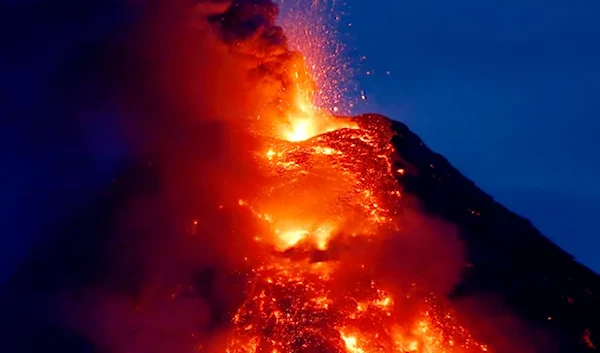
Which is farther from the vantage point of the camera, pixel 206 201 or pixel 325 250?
pixel 206 201

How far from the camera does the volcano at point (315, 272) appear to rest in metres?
8.77

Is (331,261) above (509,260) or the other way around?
the other way around

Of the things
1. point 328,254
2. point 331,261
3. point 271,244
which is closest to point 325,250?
point 328,254

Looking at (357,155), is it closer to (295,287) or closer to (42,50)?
(295,287)

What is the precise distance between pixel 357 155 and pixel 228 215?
2414 millimetres

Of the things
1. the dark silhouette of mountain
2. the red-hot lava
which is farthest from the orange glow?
the dark silhouette of mountain

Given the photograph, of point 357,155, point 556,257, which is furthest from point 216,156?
point 556,257

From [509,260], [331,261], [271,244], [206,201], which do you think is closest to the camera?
[331,261]

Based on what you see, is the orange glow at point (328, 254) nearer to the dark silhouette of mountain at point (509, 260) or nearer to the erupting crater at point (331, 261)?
the erupting crater at point (331, 261)

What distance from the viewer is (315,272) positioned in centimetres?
948

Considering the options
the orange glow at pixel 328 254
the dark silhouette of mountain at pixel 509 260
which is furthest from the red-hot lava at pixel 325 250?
the dark silhouette of mountain at pixel 509 260

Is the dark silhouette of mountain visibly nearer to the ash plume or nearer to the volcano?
the volcano

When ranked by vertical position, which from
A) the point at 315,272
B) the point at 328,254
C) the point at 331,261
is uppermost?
the point at 328,254

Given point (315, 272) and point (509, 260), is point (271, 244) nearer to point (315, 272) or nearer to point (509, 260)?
point (315, 272)
